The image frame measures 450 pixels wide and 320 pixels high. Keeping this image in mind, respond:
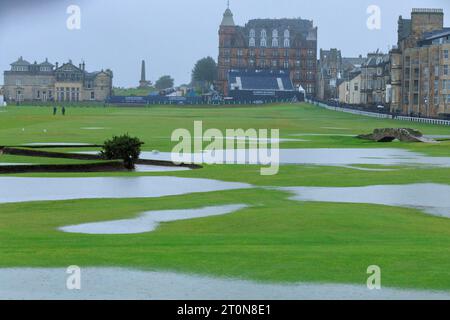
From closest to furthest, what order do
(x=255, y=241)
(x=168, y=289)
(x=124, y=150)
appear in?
(x=168, y=289), (x=255, y=241), (x=124, y=150)

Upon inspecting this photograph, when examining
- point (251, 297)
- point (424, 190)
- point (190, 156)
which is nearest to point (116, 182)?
point (424, 190)

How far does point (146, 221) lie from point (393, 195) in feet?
41.6

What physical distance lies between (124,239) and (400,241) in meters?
6.93

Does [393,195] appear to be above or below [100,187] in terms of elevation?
above

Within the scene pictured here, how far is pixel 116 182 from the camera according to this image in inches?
1917

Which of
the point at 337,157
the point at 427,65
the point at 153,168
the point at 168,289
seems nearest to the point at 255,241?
the point at 168,289

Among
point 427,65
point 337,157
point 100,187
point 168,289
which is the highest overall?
point 427,65

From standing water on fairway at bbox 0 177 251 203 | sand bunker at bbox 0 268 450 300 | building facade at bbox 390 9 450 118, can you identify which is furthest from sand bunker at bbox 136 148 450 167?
building facade at bbox 390 9 450 118

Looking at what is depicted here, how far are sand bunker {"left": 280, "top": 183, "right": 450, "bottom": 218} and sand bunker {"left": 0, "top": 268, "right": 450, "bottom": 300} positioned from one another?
1454 cm

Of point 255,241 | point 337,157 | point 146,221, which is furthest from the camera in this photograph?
point 337,157

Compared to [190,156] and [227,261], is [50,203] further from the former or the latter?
[190,156]

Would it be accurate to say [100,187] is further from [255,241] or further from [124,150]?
[255,241]

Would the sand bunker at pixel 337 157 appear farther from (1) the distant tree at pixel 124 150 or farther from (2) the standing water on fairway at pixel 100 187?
(2) the standing water on fairway at pixel 100 187

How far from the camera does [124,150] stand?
60500 mm
